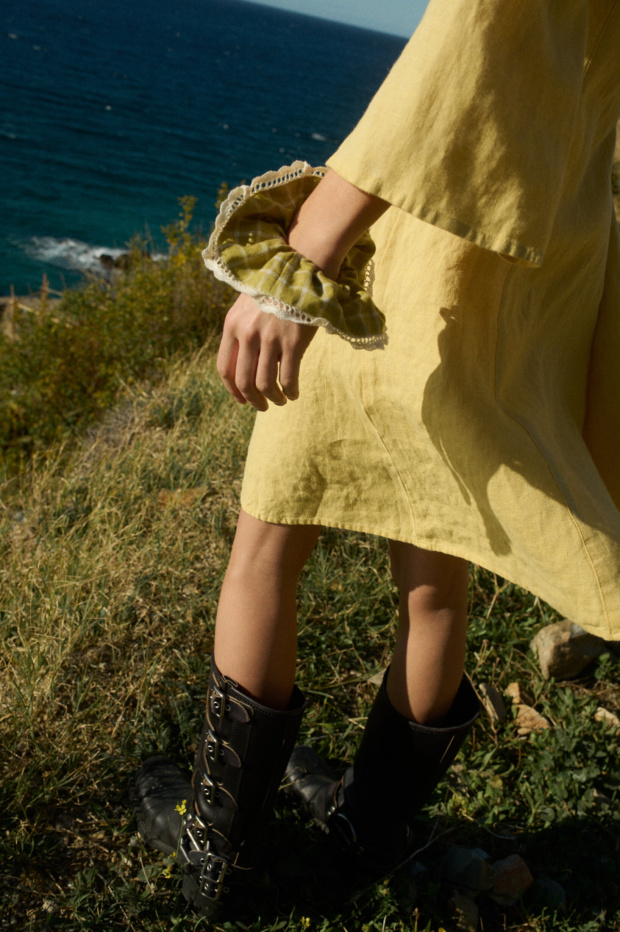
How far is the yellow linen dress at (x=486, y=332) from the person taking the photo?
71 cm

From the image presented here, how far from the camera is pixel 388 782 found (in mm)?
1358

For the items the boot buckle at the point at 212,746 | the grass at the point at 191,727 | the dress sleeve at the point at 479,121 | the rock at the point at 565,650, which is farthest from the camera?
the rock at the point at 565,650

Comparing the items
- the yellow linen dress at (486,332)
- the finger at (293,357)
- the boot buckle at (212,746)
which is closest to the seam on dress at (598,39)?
the yellow linen dress at (486,332)

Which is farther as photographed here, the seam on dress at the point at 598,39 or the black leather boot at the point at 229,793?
the black leather boot at the point at 229,793

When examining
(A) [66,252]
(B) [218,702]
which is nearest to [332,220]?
(B) [218,702]

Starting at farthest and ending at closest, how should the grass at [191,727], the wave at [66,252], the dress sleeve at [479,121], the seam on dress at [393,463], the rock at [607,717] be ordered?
1. the wave at [66,252]
2. the rock at [607,717]
3. the grass at [191,727]
4. the seam on dress at [393,463]
5. the dress sleeve at [479,121]

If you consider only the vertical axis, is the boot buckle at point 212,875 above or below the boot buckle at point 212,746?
below

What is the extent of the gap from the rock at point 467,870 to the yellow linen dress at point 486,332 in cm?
95

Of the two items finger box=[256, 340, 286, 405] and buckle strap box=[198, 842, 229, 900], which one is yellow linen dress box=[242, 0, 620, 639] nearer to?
finger box=[256, 340, 286, 405]

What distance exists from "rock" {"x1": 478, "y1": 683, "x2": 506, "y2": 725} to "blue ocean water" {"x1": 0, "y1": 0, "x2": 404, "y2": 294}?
16.6 feet

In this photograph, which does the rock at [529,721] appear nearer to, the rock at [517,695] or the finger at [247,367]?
the rock at [517,695]

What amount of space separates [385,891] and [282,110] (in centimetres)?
6474

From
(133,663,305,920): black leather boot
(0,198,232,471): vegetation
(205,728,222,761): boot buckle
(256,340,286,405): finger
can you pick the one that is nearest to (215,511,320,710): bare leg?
(133,663,305,920): black leather boot

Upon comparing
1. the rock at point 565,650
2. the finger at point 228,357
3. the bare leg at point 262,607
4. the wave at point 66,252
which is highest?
the finger at point 228,357
